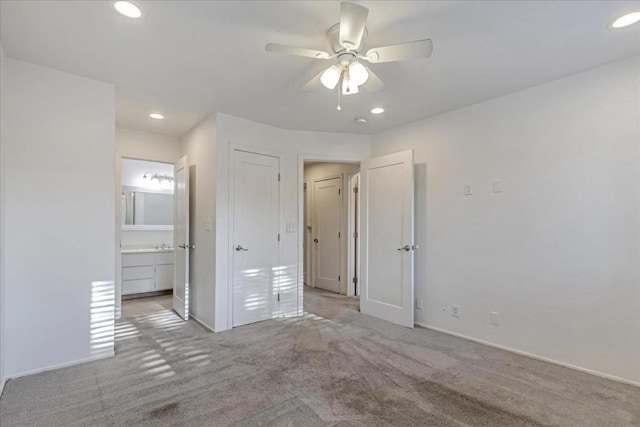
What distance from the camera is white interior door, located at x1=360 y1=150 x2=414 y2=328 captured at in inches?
149

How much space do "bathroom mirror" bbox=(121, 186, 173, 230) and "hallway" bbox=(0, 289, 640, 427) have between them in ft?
8.44

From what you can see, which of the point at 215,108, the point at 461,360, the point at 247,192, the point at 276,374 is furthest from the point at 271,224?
the point at 461,360

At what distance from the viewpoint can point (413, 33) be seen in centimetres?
212

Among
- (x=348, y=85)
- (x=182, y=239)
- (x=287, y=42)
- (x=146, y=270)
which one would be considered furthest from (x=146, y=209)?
(x=348, y=85)

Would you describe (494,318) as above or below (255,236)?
below

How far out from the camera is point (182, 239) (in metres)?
4.19

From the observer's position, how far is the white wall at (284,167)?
3.62 m

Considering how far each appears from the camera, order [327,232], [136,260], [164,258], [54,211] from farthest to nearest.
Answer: [327,232] < [164,258] < [136,260] < [54,211]

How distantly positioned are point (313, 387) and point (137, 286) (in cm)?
390

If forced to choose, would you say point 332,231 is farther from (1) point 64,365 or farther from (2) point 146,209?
(1) point 64,365

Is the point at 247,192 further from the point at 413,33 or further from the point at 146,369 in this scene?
the point at 413,33

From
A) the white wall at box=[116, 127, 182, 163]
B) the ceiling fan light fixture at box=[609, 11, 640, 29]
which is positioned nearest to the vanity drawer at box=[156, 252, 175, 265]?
the white wall at box=[116, 127, 182, 163]

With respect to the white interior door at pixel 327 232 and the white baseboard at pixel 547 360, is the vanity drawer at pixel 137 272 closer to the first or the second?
the white interior door at pixel 327 232

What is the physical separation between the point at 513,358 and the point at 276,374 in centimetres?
212
